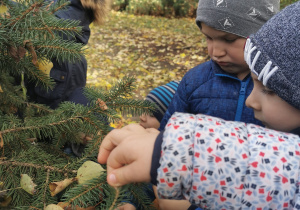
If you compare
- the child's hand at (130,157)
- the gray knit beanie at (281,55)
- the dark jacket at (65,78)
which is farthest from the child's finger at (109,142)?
the dark jacket at (65,78)

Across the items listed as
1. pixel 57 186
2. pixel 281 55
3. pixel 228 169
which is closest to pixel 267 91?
pixel 281 55

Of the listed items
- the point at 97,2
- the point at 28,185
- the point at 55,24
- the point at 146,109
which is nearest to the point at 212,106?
the point at 146,109

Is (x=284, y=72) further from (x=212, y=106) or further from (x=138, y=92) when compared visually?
(x=138, y=92)

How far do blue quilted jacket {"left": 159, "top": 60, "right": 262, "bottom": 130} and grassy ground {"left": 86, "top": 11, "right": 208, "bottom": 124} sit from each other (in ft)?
10.6

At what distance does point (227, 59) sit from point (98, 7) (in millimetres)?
1554

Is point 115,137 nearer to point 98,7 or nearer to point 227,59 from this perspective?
point 227,59

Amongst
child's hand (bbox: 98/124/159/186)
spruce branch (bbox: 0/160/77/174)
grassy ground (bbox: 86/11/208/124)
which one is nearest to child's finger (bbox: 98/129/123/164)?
child's hand (bbox: 98/124/159/186)

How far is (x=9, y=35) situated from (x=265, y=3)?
1448 mm

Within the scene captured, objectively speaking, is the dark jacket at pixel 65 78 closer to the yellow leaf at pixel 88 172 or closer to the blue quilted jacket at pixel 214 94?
the blue quilted jacket at pixel 214 94

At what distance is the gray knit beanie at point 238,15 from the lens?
1659mm

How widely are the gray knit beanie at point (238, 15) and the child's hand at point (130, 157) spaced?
1.14 m

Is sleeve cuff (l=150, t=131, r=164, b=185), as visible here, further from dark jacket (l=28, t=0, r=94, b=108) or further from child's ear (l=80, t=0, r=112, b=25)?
child's ear (l=80, t=0, r=112, b=25)

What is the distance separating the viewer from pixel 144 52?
7836mm

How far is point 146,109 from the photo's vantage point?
4.61ft
